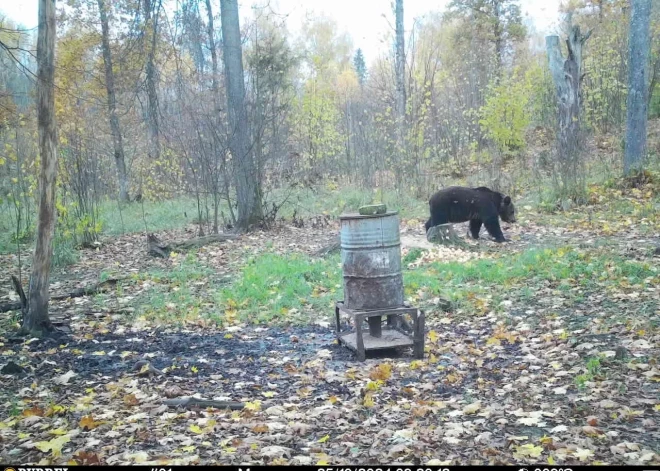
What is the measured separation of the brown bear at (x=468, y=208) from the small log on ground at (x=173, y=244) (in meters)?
4.81

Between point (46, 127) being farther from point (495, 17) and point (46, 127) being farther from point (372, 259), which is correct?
point (495, 17)

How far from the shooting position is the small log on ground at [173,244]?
496 inches

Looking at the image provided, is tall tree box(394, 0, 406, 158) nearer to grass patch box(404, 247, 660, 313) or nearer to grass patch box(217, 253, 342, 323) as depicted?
Result: grass patch box(217, 253, 342, 323)

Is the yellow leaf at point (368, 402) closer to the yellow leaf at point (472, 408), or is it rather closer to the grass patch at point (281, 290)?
the yellow leaf at point (472, 408)

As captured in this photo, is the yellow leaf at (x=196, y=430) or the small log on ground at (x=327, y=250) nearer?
the yellow leaf at (x=196, y=430)

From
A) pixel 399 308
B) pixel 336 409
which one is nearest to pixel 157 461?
pixel 336 409

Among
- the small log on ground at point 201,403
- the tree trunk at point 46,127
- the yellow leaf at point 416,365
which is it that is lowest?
the yellow leaf at point 416,365

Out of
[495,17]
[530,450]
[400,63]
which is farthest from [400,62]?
[530,450]

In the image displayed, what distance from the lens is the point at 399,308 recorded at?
646 cm

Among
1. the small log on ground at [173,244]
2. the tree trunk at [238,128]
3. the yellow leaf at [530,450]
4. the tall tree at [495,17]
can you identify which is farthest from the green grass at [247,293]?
the tall tree at [495,17]

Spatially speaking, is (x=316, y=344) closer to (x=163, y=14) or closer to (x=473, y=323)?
(x=473, y=323)

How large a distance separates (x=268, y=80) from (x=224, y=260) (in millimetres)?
6162

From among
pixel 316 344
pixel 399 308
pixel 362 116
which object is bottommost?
pixel 316 344

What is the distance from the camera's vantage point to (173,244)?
12977mm
